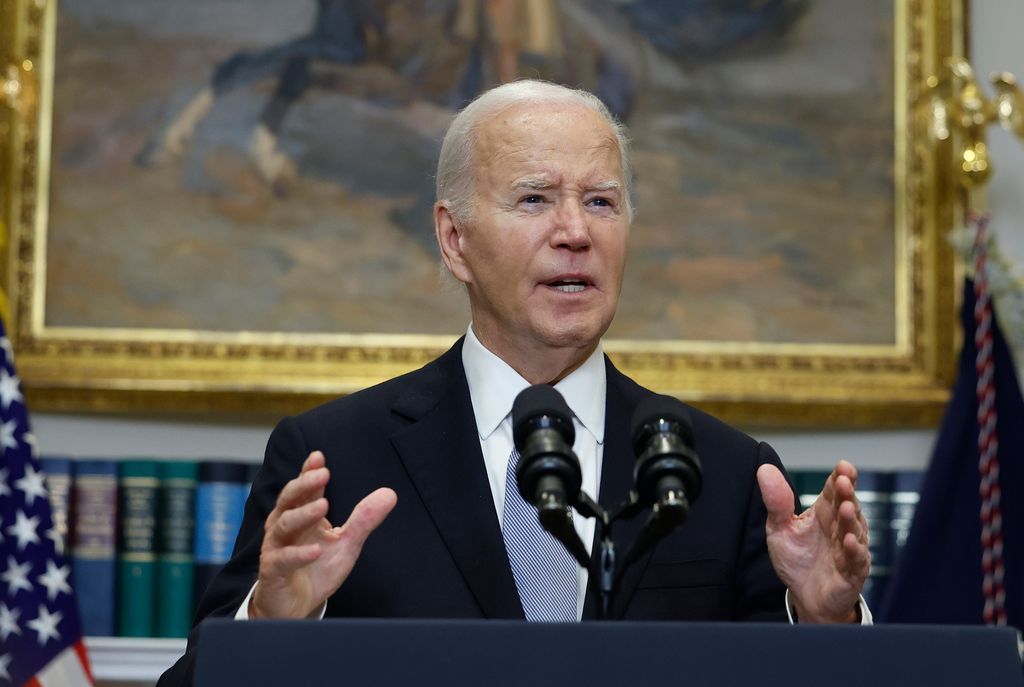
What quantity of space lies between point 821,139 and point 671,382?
3.07 ft

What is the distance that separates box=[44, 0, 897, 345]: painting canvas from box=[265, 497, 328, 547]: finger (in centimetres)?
245

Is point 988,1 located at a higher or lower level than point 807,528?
higher

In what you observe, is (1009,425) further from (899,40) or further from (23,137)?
(23,137)

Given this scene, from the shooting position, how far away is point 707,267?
4410 mm

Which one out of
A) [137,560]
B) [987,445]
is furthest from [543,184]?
[987,445]

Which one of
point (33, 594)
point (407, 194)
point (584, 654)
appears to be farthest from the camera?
point (407, 194)

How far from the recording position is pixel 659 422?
1698 millimetres

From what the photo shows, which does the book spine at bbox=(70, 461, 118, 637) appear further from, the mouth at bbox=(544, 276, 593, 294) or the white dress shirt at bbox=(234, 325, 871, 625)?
the mouth at bbox=(544, 276, 593, 294)

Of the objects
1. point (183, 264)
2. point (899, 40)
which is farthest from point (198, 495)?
point (899, 40)

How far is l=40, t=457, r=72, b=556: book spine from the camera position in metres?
3.93

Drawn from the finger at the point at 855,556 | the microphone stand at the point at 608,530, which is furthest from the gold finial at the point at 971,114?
the microphone stand at the point at 608,530

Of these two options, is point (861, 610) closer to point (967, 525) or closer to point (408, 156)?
point (967, 525)

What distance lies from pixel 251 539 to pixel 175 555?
1723mm

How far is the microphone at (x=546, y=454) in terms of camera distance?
1.63 m
